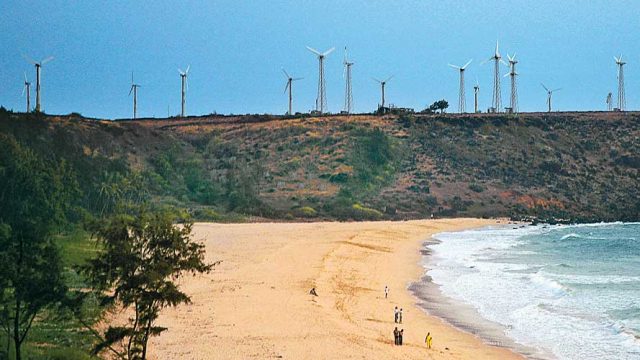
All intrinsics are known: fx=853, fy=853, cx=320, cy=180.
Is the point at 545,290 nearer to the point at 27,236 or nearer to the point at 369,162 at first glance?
the point at 27,236

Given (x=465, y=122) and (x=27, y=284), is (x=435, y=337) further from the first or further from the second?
(x=465, y=122)

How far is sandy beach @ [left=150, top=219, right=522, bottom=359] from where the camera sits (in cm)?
2441

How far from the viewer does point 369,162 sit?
108 meters

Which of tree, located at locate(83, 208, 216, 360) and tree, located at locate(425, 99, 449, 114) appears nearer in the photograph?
tree, located at locate(83, 208, 216, 360)

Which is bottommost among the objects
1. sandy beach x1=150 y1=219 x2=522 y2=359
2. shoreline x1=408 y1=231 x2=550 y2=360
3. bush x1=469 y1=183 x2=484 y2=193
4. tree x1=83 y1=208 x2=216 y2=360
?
shoreline x1=408 y1=231 x2=550 y2=360

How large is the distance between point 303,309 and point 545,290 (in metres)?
14.5

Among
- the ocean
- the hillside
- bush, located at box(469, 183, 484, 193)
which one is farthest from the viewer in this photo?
bush, located at box(469, 183, 484, 193)

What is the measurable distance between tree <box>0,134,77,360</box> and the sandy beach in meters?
4.34

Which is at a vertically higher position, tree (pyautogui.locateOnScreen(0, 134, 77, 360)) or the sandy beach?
tree (pyautogui.locateOnScreen(0, 134, 77, 360))

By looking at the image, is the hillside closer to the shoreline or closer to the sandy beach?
the sandy beach

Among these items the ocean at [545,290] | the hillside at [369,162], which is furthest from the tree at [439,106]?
the ocean at [545,290]

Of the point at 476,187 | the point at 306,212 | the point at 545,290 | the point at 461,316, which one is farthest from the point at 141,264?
the point at 476,187

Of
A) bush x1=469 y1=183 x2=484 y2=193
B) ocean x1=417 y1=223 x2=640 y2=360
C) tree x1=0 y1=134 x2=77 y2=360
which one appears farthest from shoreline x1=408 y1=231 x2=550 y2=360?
bush x1=469 y1=183 x2=484 y2=193

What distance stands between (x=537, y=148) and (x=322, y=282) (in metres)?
87.0
